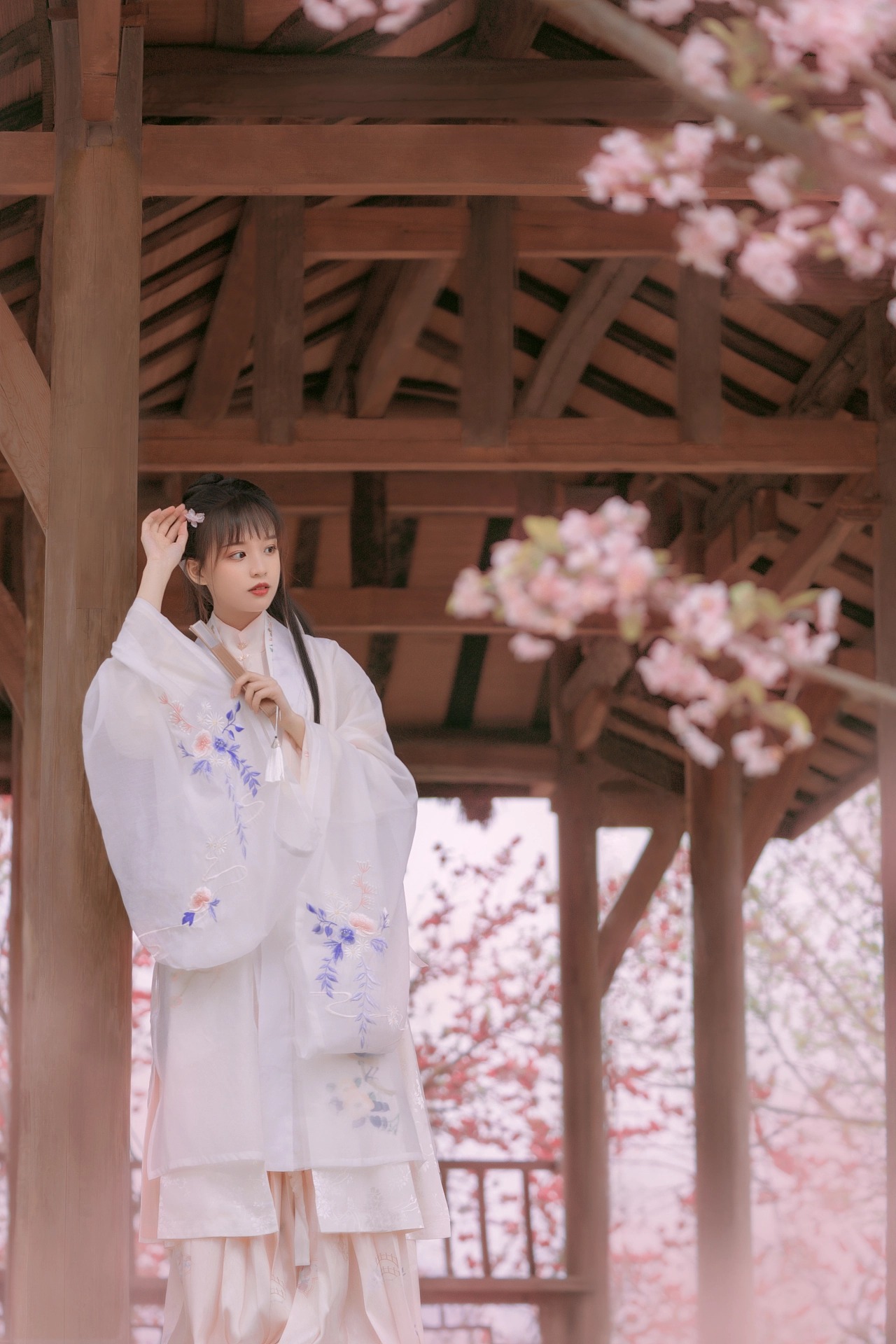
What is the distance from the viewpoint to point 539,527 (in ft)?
4.14

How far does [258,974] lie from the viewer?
262 centimetres

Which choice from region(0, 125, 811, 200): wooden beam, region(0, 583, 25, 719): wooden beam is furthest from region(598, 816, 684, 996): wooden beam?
region(0, 125, 811, 200): wooden beam

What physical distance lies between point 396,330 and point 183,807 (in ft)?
12.5

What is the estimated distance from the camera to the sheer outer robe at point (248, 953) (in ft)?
8.23

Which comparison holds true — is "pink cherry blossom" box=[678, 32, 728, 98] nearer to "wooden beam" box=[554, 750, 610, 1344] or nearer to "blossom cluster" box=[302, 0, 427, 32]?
"blossom cluster" box=[302, 0, 427, 32]

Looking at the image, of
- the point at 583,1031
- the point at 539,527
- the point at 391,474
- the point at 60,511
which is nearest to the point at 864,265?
the point at 539,527

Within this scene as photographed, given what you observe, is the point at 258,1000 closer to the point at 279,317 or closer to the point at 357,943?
→ the point at 357,943

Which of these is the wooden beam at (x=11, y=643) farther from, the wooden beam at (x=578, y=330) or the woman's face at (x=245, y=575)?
the woman's face at (x=245, y=575)

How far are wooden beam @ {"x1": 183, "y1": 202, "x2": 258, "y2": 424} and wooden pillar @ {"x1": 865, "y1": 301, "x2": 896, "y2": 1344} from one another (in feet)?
6.52

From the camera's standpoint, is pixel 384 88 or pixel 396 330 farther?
pixel 396 330

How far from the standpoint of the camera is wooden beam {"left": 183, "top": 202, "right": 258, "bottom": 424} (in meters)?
5.27

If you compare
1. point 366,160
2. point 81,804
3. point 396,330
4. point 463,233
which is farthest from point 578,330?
point 81,804

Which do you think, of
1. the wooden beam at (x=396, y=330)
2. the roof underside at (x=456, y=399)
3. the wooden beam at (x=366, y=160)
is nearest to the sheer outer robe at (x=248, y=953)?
the roof underside at (x=456, y=399)

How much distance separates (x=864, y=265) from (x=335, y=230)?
343 centimetres
